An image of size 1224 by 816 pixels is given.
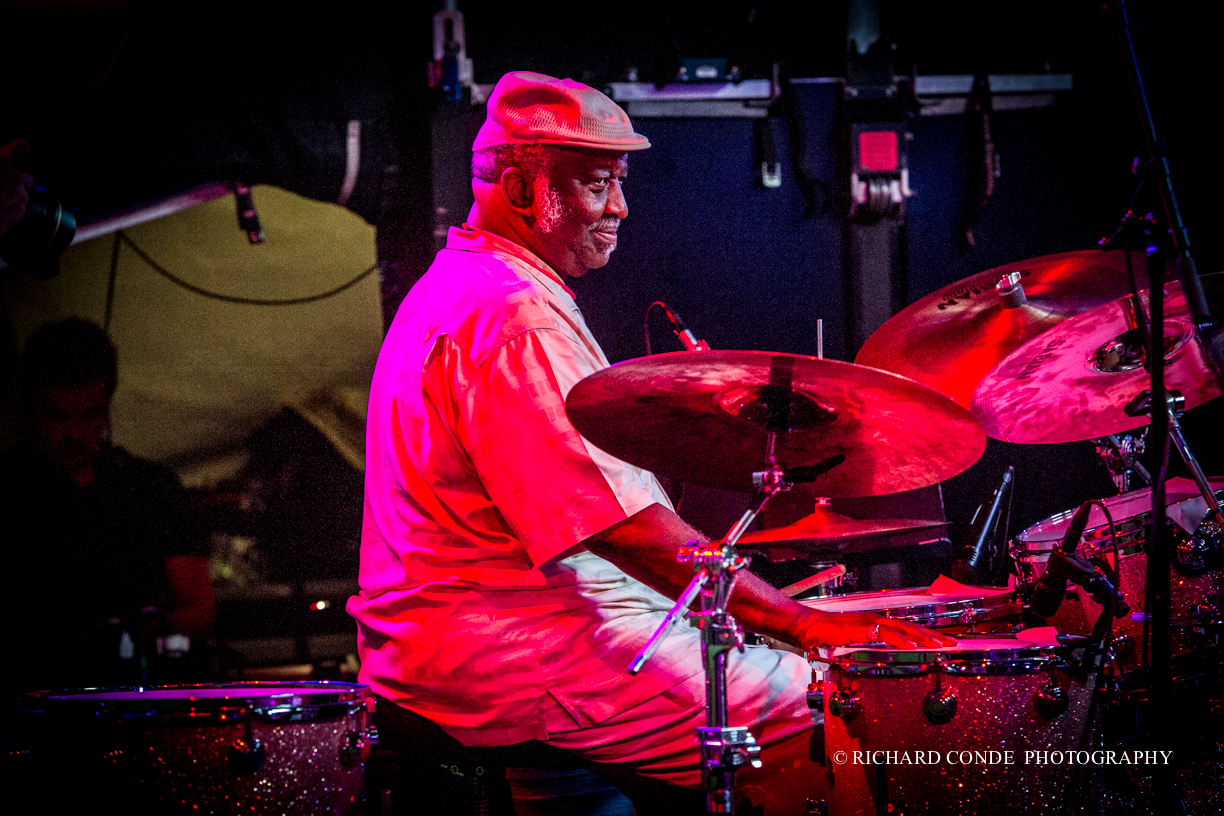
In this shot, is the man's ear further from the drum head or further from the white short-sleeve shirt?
the drum head

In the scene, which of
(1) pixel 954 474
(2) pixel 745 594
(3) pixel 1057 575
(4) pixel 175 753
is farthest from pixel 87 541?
(3) pixel 1057 575

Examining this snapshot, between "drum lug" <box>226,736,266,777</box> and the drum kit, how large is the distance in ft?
2.30

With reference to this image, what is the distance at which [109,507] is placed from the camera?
395 cm

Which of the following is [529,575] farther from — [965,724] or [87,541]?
[87,541]

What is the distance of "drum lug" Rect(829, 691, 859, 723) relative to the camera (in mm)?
1655

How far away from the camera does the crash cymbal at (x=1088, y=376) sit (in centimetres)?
207

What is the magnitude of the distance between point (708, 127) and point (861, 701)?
2819 millimetres

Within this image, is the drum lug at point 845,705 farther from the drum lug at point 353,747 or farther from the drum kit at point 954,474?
the drum lug at point 353,747

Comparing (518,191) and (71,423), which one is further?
(71,423)

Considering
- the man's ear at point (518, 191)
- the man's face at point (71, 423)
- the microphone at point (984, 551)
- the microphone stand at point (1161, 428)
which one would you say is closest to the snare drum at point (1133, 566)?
the microphone at point (984, 551)

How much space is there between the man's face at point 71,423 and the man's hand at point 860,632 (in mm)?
3346

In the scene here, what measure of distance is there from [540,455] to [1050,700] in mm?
892

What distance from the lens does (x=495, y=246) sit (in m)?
2.11

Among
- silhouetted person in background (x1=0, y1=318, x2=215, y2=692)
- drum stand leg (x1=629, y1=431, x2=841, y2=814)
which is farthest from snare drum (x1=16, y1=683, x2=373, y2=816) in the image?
silhouetted person in background (x1=0, y1=318, x2=215, y2=692)
